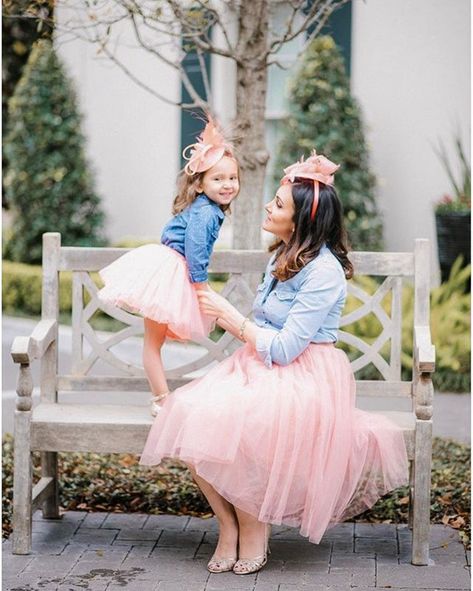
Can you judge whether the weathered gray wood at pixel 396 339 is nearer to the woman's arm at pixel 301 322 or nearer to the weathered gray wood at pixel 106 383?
the weathered gray wood at pixel 106 383

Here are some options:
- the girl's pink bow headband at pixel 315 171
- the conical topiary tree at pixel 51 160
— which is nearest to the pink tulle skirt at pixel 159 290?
the girl's pink bow headband at pixel 315 171

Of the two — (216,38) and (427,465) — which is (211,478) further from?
(216,38)

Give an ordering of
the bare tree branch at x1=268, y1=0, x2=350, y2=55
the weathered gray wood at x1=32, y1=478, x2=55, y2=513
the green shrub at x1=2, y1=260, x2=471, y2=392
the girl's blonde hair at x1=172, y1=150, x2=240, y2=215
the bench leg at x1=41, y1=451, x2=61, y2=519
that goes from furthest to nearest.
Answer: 1. the green shrub at x1=2, y1=260, x2=471, y2=392
2. the bare tree branch at x1=268, y1=0, x2=350, y2=55
3. the bench leg at x1=41, y1=451, x2=61, y2=519
4. the weathered gray wood at x1=32, y1=478, x2=55, y2=513
5. the girl's blonde hair at x1=172, y1=150, x2=240, y2=215

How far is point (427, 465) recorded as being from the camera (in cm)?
425

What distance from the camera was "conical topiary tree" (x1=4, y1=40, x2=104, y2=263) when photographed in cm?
1257

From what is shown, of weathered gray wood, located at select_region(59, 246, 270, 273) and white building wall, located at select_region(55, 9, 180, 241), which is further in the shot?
white building wall, located at select_region(55, 9, 180, 241)

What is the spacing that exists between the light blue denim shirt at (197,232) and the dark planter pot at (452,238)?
6.08m

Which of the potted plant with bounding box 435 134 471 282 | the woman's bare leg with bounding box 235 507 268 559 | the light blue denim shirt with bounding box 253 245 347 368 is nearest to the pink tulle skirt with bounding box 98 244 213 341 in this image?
the light blue denim shirt with bounding box 253 245 347 368

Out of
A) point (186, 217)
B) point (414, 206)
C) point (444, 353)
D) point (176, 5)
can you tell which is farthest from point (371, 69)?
point (186, 217)

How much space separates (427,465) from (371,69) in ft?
24.1

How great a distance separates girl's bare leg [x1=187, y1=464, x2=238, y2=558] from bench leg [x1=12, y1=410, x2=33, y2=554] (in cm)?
69

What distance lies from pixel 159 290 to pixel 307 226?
0.62 m

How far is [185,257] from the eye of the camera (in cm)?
437

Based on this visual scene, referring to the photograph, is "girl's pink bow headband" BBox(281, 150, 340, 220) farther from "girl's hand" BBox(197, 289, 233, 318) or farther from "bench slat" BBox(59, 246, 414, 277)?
"bench slat" BBox(59, 246, 414, 277)
